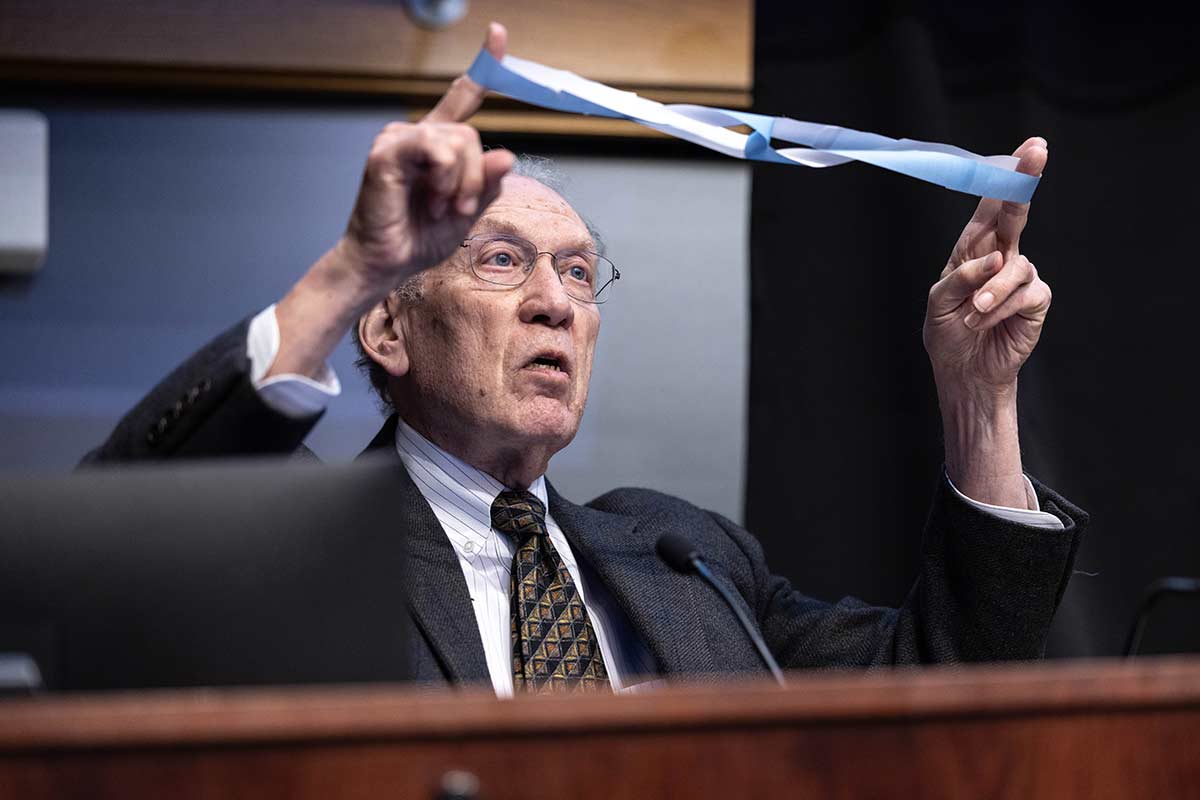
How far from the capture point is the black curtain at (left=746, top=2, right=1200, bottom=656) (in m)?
2.48

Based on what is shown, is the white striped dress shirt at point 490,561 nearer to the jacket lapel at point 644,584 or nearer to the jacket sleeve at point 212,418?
the jacket lapel at point 644,584

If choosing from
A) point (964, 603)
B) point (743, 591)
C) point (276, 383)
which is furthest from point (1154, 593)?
point (276, 383)

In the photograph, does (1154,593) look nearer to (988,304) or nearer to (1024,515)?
(1024,515)

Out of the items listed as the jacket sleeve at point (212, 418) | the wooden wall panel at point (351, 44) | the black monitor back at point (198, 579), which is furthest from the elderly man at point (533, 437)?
the wooden wall panel at point (351, 44)

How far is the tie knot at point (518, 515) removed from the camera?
5.65 ft

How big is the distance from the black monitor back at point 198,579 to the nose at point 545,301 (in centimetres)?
95

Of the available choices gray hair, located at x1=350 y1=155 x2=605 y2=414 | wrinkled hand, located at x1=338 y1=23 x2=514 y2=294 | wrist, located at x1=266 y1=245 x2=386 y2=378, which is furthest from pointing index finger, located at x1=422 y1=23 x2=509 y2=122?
gray hair, located at x1=350 y1=155 x2=605 y2=414

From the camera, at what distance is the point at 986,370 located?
165cm

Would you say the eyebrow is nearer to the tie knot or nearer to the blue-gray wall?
the tie knot

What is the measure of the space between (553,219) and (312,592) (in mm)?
1158

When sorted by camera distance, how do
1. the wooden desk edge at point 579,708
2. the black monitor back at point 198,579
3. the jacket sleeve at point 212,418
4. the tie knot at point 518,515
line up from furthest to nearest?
the tie knot at point 518,515 → the jacket sleeve at point 212,418 → the black monitor back at point 198,579 → the wooden desk edge at point 579,708

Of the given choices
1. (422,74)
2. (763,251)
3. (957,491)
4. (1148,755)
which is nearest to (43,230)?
(422,74)

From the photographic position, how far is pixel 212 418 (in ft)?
3.88

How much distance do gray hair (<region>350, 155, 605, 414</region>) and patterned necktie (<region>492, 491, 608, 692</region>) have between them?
0.36m
